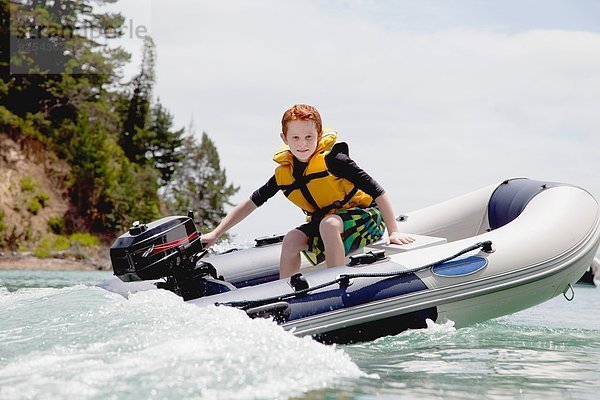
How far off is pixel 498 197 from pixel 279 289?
2165mm

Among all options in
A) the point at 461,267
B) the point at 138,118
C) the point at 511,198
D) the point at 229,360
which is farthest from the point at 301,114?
the point at 138,118

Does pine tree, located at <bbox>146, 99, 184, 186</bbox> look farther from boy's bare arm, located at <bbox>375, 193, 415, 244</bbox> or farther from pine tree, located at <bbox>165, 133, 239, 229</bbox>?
boy's bare arm, located at <bbox>375, 193, 415, 244</bbox>

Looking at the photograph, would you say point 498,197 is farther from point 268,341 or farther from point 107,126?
point 107,126

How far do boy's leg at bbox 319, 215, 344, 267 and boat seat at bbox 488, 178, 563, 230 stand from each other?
1.44 m

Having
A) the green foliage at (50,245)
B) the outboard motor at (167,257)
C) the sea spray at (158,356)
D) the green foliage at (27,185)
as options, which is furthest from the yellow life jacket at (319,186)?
the green foliage at (27,185)

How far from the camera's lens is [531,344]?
137 inches

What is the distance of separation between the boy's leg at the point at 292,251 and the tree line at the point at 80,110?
1972 cm

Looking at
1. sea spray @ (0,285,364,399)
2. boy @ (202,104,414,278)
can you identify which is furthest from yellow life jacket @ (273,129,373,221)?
sea spray @ (0,285,364,399)

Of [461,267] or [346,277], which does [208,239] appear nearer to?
[346,277]

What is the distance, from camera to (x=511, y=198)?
4.75 metres

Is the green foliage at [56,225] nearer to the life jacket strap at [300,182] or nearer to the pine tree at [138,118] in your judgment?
the pine tree at [138,118]

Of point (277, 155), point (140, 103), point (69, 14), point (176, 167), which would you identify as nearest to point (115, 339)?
point (277, 155)

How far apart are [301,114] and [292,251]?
68 centimetres

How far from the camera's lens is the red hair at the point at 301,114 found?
3.52m
